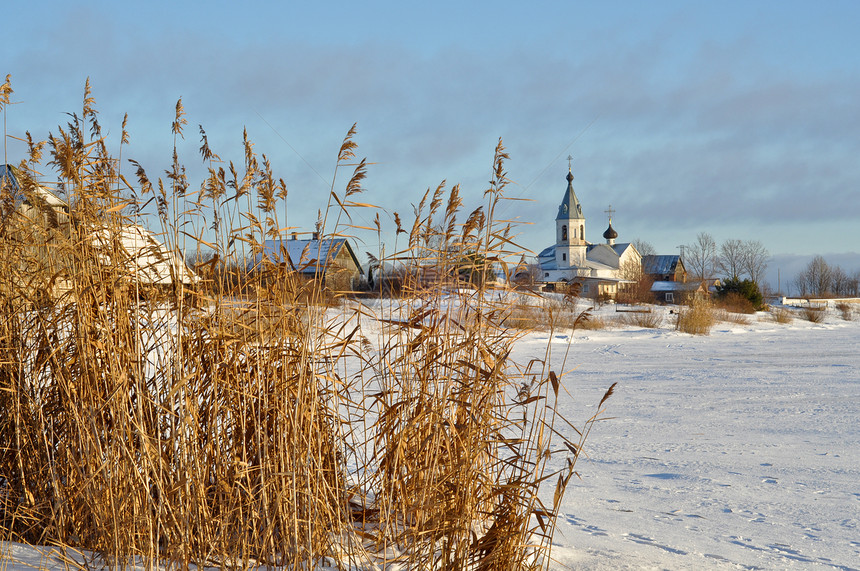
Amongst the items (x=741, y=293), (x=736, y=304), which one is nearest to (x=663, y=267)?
(x=741, y=293)

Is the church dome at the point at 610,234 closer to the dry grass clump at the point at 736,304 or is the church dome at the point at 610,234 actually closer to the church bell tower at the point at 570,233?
the church bell tower at the point at 570,233

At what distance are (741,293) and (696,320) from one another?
16.5 metres

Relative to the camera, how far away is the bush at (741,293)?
32125 mm

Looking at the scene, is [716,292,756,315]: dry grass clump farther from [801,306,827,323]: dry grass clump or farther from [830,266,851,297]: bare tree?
[830,266,851,297]: bare tree

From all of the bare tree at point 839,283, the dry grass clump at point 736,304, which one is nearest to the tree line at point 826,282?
the bare tree at point 839,283

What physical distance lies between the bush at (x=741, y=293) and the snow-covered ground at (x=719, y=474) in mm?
23084

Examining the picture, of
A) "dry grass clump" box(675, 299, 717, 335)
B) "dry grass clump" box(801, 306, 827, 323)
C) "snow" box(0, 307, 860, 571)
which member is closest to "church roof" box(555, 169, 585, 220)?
"dry grass clump" box(801, 306, 827, 323)

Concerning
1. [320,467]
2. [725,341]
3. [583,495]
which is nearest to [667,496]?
[583,495]

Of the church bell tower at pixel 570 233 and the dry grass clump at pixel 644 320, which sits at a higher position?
the church bell tower at pixel 570 233

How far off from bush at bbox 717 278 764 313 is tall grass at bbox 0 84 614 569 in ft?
103

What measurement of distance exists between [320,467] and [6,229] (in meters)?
1.79

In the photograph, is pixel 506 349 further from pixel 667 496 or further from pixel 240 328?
pixel 667 496

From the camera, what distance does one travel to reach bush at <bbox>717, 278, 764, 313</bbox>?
32125mm

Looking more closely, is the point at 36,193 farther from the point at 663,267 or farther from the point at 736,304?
the point at 663,267
